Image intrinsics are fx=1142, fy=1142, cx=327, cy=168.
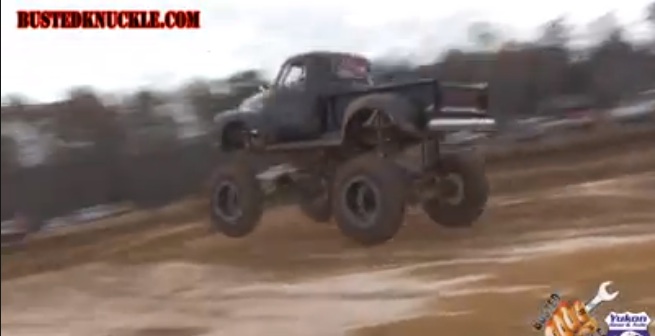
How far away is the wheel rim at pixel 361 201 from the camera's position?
2.50 m

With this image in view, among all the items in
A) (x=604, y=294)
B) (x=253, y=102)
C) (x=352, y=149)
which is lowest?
(x=604, y=294)

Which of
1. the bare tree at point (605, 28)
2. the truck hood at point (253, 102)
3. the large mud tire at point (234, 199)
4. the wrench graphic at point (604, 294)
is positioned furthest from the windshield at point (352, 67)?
the wrench graphic at point (604, 294)

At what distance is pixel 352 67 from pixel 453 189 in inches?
13.6

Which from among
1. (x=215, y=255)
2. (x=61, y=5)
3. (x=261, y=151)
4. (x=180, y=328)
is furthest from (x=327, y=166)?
(x=61, y=5)

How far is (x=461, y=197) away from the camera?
2.49 meters

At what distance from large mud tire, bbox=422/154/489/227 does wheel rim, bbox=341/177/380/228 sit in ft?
0.36

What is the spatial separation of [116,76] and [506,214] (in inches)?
35.4

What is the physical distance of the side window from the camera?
2475 millimetres

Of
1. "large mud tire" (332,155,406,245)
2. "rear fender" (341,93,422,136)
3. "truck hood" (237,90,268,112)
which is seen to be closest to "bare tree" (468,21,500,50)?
"rear fender" (341,93,422,136)

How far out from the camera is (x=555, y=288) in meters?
2.50

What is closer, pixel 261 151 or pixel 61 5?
pixel 61 5

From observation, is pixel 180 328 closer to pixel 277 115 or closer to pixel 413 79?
pixel 277 115

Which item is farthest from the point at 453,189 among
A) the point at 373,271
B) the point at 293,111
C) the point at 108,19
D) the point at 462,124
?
the point at 108,19

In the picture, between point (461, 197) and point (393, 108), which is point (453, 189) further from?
point (393, 108)
